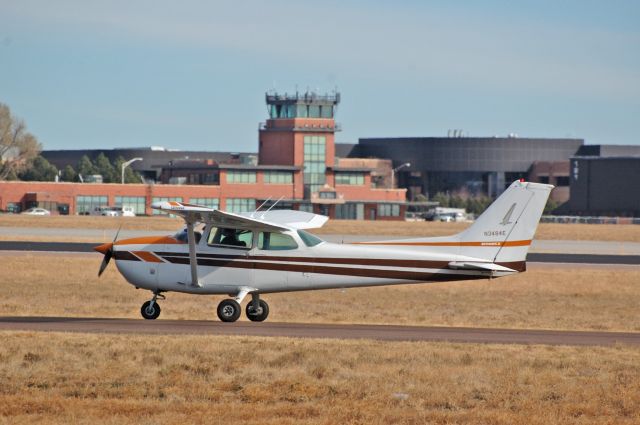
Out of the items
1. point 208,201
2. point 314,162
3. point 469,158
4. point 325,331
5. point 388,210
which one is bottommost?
point 325,331

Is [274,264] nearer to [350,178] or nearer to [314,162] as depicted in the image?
[314,162]

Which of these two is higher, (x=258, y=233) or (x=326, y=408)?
(x=258, y=233)

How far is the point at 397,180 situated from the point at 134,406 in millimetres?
161069

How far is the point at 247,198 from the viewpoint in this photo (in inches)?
4879

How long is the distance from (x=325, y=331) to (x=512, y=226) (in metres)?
4.61

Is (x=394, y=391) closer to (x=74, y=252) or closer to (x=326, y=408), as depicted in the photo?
(x=326, y=408)

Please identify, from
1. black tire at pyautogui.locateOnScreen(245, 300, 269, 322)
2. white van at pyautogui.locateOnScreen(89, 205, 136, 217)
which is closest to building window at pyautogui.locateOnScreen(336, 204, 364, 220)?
white van at pyautogui.locateOnScreen(89, 205, 136, 217)

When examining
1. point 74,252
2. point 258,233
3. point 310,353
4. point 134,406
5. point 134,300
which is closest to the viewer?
point 134,406

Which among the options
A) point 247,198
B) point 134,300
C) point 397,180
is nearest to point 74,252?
point 134,300

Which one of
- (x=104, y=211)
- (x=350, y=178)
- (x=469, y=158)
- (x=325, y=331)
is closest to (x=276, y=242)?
(x=325, y=331)

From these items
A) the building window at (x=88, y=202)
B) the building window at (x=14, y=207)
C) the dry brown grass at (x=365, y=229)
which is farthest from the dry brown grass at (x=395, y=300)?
the building window at (x=88, y=202)

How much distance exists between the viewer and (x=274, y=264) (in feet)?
77.7

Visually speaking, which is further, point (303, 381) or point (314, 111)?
point (314, 111)

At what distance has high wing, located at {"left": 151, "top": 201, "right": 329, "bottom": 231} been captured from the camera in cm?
2208
